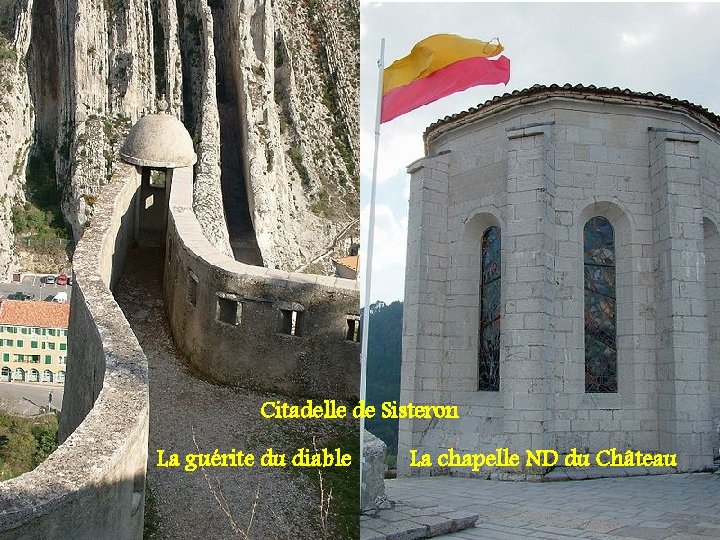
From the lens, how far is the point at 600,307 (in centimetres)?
788

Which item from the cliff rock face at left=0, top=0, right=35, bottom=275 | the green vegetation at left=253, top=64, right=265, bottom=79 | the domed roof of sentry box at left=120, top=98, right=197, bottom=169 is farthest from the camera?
the cliff rock face at left=0, top=0, right=35, bottom=275

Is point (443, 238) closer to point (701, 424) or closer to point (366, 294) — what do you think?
point (701, 424)

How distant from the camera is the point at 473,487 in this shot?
6.52m

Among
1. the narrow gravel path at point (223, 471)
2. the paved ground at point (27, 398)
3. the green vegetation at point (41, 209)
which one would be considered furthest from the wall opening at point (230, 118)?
the narrow gravel path at point (223, 471)

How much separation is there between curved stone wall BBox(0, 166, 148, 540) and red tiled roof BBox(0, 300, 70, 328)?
124 feet

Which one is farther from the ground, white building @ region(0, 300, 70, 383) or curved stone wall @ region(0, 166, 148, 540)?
white building @ region(0, 300, 70, 383)

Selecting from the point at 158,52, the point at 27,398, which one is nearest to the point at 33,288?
the point at 27,398

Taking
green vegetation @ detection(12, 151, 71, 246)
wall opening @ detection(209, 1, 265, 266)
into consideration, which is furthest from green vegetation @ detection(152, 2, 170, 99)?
green vegetation @ detection(12, 151, 71, 246)

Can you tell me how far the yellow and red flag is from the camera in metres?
5.25

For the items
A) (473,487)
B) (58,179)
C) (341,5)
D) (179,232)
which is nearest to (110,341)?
(179,232)

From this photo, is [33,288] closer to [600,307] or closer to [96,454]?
[600,307]

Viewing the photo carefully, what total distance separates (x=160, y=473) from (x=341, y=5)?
26.4 meters

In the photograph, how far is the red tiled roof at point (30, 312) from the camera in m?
40.2

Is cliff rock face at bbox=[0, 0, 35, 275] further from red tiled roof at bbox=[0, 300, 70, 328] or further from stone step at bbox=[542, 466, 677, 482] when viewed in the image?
stone step at bbox=[542, 466, 677, 482]
